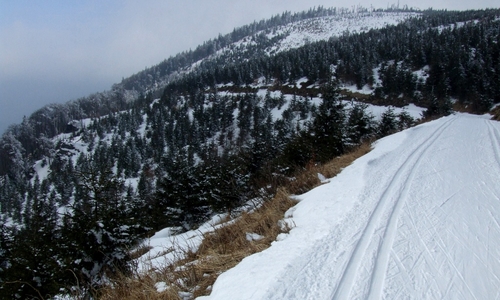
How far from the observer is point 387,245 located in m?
3.19

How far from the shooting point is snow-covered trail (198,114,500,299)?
2.50 m

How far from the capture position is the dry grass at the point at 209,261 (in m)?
2.97

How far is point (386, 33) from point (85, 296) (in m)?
138

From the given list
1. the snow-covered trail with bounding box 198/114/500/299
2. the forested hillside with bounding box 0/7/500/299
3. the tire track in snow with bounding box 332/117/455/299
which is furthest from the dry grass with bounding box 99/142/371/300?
the forested hillside with bounding box 0/7/500/299

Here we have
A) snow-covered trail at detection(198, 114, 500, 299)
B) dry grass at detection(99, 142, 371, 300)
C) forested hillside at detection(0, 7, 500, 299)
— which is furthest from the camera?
forested hillside at detection(0, 7, 500, 299)

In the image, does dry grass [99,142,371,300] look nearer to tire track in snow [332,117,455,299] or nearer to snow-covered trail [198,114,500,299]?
snow-covered trail [198,114,500,299]

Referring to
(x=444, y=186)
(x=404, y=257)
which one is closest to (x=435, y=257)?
(x=404, y=257)

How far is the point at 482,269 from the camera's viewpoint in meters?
2.67

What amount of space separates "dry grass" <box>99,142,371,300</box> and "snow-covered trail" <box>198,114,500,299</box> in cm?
27

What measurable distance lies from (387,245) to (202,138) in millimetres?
84901

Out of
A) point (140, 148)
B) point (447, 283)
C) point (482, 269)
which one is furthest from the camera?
point (140, 148)

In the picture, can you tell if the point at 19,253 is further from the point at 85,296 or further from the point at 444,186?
the point at 444,186

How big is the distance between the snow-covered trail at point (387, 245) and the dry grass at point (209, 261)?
27 centimetres

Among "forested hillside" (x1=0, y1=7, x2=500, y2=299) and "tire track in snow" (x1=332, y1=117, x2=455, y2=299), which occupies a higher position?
"tire track in snow" (x1=332, y1=117, x2=455, y2=299)
